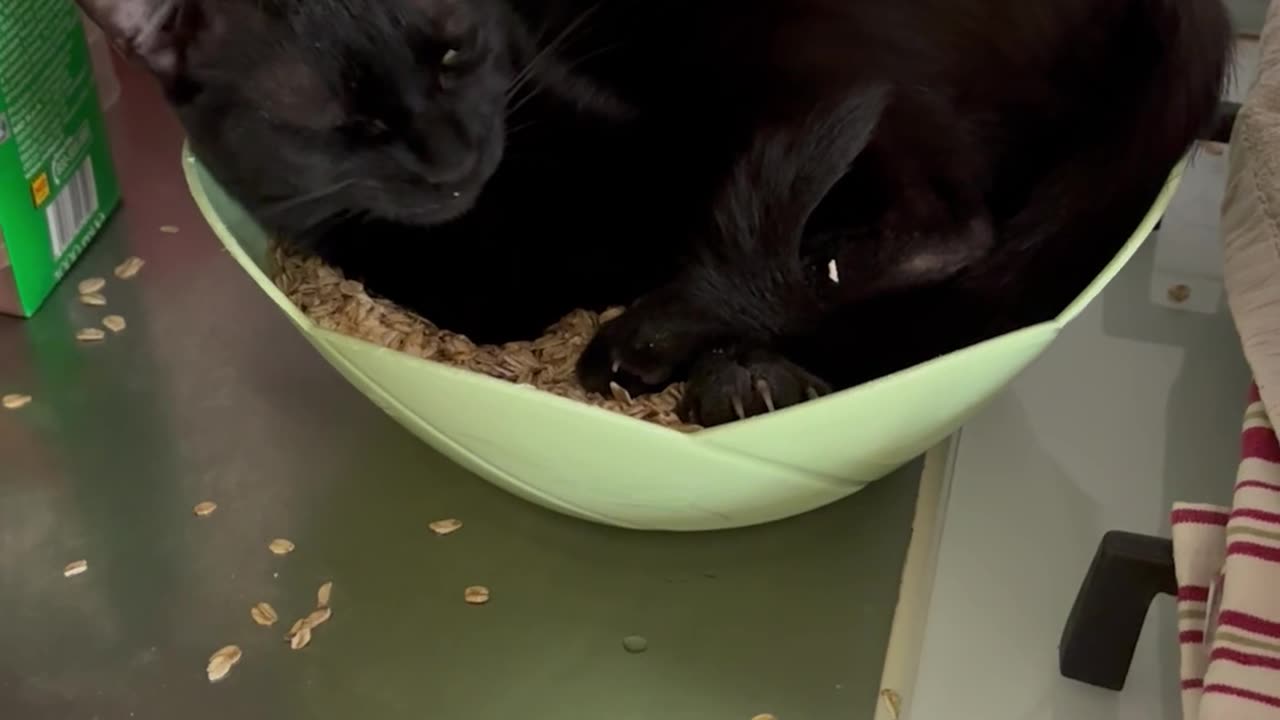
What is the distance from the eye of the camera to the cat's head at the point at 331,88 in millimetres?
753

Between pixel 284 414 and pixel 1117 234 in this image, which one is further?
pixel 284 414

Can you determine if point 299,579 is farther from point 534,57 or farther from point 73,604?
point 534,57

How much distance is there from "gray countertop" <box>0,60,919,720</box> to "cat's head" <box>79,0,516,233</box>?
0.21m

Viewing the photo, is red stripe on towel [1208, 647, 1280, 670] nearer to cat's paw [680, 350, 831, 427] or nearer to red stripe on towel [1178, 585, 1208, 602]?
red stripe on towel [1178, 585, 1208, 602]

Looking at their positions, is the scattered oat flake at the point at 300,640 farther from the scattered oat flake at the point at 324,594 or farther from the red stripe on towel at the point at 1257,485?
the red stripe on towel at the point at 1257,485

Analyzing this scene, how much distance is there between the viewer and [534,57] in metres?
0.88

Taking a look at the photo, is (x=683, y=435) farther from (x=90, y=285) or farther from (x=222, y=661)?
(x=90, y=285)

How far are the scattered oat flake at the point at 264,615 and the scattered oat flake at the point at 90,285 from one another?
386mm

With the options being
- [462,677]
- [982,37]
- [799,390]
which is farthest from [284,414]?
[982,37]

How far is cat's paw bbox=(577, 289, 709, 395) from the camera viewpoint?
0.81 meters

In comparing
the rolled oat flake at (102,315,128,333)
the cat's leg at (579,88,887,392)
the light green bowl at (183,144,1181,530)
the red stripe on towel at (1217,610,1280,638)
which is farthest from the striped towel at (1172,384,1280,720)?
the rolled oat flake at (102,315,128,333)

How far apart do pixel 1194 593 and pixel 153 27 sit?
69 centimetres

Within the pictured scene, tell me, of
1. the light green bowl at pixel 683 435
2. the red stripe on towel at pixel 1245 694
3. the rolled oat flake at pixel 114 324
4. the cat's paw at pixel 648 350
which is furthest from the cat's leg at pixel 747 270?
the rolled oat flake at pixel 114 324

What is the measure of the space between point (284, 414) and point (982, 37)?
1.86 ft
